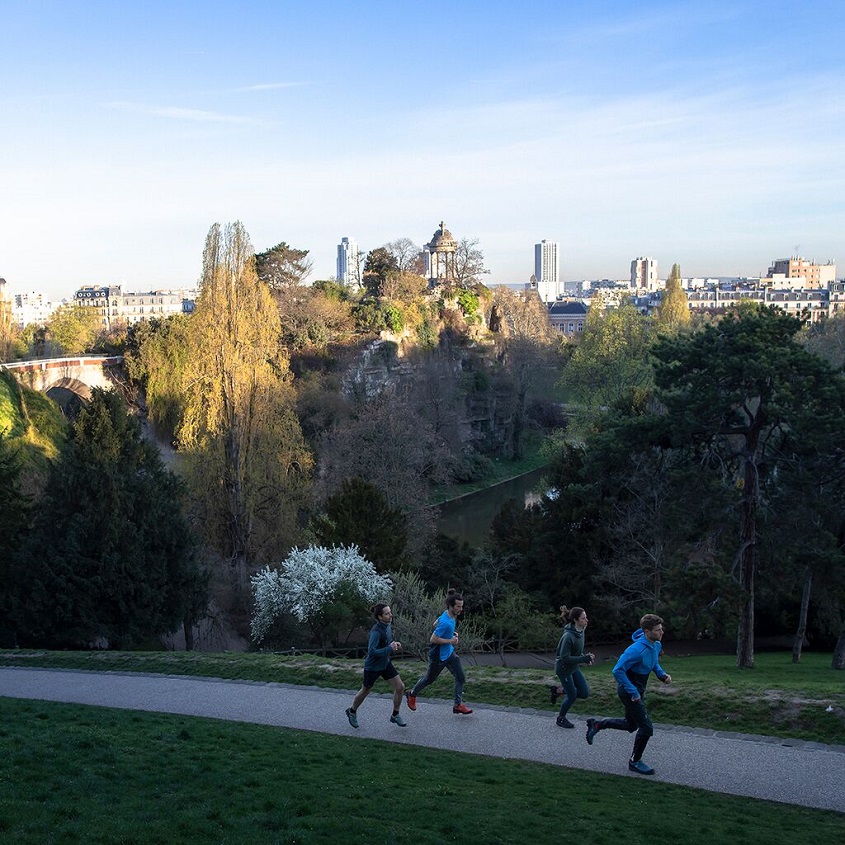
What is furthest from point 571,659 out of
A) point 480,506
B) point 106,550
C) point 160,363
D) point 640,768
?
point 480,506

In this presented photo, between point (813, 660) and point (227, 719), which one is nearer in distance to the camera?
point (227, 719)

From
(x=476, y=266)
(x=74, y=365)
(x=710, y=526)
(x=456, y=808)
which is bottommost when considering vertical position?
(x=456, y=808)

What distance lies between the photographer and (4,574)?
757 inches

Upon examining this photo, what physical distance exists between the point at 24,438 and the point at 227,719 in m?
23.7

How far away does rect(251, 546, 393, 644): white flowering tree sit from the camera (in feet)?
69.3

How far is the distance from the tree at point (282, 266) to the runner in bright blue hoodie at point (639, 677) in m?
53.6

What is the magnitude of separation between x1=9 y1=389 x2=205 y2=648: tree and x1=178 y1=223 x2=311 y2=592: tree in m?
7.07

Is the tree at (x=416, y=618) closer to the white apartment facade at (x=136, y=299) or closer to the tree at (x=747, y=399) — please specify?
Answer: the tree at (x=747, y=399)

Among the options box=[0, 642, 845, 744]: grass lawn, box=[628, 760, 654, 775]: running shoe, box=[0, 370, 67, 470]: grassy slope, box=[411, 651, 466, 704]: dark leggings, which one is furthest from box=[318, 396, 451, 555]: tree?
box=[628, 760, 654, 775]: running shoe

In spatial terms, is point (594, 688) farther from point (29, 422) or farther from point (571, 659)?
point (29, 422)

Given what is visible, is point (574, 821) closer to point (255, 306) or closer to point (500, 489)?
point (255, 306)

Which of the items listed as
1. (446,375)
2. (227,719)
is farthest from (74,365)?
(227,719)

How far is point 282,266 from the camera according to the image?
201ft

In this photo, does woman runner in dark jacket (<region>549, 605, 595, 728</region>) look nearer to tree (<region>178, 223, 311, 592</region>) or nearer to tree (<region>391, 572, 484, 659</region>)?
tree (<region>391, 572, 484, 659</region>)
